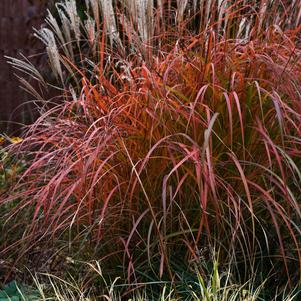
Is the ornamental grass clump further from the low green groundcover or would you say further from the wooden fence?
the wooden fence

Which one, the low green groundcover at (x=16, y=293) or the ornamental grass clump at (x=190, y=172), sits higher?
the ornamental grass clump at (x=190, y=172)

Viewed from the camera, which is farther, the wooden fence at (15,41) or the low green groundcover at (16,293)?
the wooden fence at (15,41)

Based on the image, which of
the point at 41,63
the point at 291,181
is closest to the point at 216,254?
the point at 291,181

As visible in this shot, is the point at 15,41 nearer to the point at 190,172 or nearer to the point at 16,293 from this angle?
the point at 16,293

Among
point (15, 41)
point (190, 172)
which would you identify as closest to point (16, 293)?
point (190, 172)

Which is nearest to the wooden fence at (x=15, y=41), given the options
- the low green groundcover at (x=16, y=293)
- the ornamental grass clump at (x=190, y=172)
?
the low green groundcover at (x=16, y=293)

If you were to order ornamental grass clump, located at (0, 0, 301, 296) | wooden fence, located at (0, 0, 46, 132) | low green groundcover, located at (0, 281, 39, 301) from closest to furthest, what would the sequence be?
ornamental grass clump, located at (0, 0, 301, 296)
low green groundcover, located at (0, 281, 39, 301)
wooden fence, located at (0, 0, 46, 132)

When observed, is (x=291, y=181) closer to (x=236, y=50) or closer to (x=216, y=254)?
(x=216, y=254)

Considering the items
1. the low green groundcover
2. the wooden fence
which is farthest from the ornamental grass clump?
the wooden fence

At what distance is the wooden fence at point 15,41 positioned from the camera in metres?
6.95

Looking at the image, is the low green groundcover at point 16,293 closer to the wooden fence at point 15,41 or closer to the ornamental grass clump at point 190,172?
the ornamental grass clump at point 190,172

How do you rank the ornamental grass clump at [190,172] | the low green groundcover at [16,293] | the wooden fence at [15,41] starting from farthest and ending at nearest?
the wooden fence at [15,41], the low green groundcover at [16,293], the ornamental grass clump at [190,172]

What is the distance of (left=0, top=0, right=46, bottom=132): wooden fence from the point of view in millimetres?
6953

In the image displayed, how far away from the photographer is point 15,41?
7.02m
